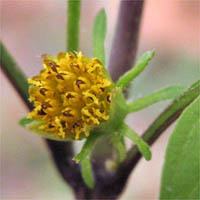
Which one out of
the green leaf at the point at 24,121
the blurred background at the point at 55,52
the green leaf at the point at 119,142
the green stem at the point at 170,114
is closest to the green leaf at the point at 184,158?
the green stem at the point at 170,114

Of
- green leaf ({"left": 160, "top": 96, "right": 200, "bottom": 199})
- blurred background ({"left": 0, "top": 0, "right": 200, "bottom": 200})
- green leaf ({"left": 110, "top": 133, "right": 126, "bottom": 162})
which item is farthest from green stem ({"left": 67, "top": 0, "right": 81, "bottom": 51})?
blurred background ({"left": 0, "top": 0, "right": 200, "bottom": 200})

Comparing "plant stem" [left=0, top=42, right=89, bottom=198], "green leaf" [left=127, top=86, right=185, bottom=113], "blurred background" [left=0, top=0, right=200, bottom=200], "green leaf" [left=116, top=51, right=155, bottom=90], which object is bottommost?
"blurred background" [left=0, top=0, right=200, bottom=200]

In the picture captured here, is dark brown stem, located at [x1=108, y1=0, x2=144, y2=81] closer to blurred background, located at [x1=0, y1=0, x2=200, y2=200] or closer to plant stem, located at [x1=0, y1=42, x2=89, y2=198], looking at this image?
plant stem, located at [x1=0, y1=42, x2=89, y2=198]

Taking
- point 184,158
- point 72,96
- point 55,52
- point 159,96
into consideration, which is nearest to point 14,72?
point 72,96

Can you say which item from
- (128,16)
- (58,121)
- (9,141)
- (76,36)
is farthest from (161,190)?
(9,141)

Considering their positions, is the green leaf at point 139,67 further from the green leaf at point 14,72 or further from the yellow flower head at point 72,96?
the green leaf at point 14,72
